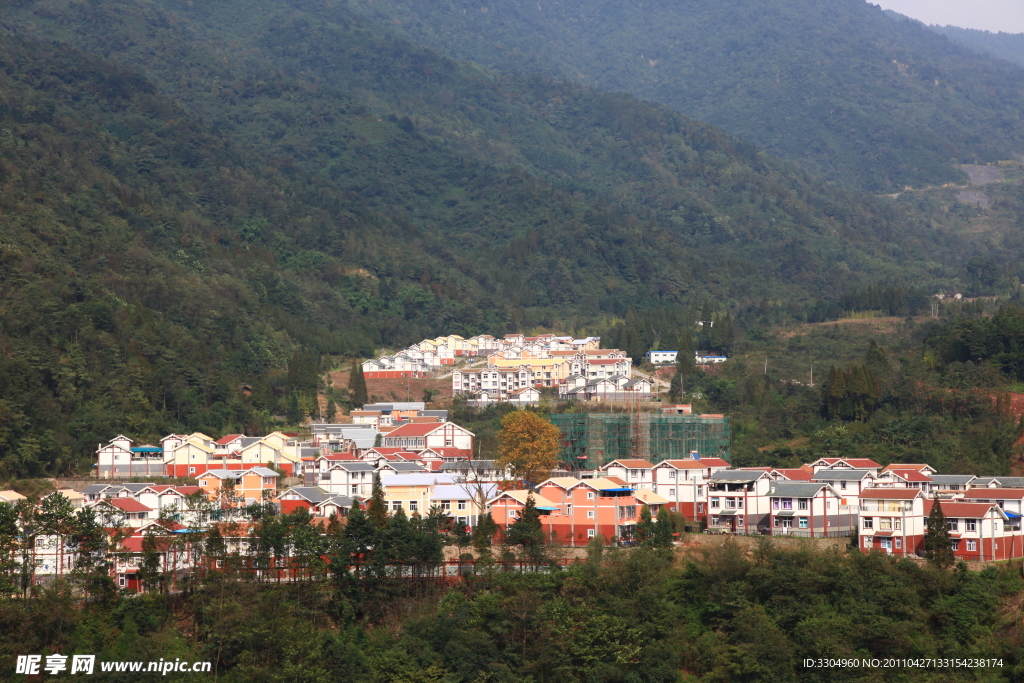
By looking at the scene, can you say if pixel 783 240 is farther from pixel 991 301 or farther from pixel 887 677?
pixel 887 677

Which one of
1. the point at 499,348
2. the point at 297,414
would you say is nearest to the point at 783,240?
the point at 499,348

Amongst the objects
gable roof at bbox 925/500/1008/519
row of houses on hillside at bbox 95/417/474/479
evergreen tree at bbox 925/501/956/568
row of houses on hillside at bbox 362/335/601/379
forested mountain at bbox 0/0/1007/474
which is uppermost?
forested mountain at bbox 0/0/1007/474

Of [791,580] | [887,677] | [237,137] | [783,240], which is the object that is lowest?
[887,677]

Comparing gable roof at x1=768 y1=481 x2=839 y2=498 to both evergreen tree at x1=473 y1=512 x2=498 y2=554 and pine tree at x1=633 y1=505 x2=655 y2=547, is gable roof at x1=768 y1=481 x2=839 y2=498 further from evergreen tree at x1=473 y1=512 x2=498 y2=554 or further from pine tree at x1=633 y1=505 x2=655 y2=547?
evergreen tree at x1=473 y1=512 x2=498 y2=554

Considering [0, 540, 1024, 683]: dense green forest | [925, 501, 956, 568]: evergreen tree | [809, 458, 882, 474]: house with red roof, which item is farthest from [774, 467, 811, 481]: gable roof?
[925, 501, 956, 568]: evergreen tree

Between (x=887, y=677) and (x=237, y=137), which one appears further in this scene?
(x=237, y=137)

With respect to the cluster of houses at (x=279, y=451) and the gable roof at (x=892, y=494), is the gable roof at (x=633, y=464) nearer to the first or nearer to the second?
the cluster of houses at (x=279, y=451)

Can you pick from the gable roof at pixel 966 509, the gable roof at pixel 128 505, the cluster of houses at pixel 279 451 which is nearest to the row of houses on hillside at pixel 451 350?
the cluster of houses at pixel 279 451
